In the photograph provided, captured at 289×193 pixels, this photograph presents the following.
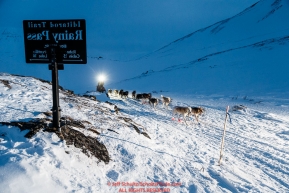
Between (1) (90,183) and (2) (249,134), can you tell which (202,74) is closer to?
(2) (249,134)

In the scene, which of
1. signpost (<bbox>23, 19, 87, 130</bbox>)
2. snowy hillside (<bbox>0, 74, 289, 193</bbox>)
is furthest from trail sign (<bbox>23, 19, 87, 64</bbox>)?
snowy hillside (<bbox>0, 74, 289, 193</bbox>)

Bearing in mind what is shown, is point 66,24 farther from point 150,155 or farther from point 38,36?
point 150,155

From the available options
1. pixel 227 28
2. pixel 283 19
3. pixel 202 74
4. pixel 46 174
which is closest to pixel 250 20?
pixel 227 28

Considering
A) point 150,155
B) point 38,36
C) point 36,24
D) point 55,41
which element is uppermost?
point 36,24

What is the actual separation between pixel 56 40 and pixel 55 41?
0.04m

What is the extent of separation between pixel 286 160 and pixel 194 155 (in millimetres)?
3609

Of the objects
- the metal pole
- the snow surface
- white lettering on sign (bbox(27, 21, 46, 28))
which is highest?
white lettering on sign (bbox(27, 21, 46, 28))

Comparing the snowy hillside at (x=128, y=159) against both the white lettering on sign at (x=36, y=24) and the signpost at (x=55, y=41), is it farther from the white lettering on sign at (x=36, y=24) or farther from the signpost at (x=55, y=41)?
the white lettering on sign at (x=36, y=24)

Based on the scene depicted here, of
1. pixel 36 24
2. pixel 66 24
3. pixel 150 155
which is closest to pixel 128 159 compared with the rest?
pixel 150 155

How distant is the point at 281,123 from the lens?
15125 millimetres

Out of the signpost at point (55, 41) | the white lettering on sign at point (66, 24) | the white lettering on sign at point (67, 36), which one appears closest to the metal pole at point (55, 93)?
the signpost at point (55, 41)

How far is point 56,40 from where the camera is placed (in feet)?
Answer: 19.1

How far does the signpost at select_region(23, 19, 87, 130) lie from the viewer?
18.9 ft

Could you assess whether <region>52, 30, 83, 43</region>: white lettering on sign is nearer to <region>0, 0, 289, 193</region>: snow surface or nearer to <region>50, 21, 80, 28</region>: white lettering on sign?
<region>50, 21, 80, 28</region>: white lettering on sign
